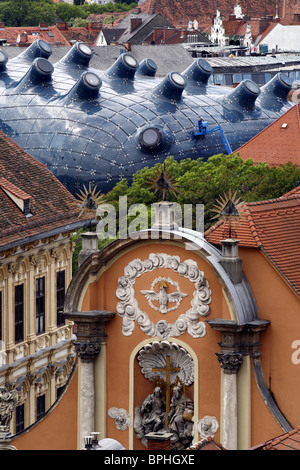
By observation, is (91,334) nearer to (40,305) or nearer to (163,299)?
(163,299)

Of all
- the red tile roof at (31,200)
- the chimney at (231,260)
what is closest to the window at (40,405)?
the red tile roof at (31,200)

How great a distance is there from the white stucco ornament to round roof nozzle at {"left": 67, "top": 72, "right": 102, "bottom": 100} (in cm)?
7691

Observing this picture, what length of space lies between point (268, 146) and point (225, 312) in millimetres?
60063

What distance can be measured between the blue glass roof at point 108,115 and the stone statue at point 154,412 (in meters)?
72.0

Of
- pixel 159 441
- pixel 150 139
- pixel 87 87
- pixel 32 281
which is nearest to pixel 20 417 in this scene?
pixel 32 281

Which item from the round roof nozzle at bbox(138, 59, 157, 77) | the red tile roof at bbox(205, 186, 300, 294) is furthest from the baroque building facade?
the round roof nozzle at bbox(138, 59, 157, 77)

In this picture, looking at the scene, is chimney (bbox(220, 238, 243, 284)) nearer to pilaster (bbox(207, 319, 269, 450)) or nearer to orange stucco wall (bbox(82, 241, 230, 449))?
orange stucco wall (bbox(82, 241, 230, 449))

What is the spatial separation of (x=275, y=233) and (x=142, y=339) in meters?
4.39

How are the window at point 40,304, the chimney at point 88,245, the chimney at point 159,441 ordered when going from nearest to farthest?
the chimney at point 159,441, the chimney at point 88,245, the window at point 40,304

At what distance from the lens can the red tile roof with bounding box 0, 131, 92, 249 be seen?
207 feet

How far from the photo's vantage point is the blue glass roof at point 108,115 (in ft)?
386

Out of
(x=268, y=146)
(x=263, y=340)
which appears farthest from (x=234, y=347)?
(x=268, y=146)

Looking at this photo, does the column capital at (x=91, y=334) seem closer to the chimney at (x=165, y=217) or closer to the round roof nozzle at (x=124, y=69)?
the chimney at (x=165, y=217)
